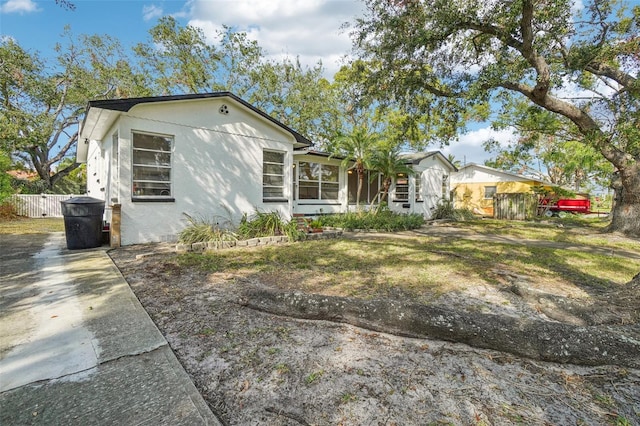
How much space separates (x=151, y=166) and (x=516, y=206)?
760 inches

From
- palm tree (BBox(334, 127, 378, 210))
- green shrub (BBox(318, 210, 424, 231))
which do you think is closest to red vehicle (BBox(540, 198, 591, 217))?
green shrub (BBox(318, 210, 424, 231))

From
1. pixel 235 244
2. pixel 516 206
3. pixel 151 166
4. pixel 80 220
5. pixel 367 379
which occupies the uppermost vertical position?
pixel 151 166

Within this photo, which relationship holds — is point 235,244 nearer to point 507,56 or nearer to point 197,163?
point 197,163

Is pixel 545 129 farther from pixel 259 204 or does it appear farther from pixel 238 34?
pixel 238 34

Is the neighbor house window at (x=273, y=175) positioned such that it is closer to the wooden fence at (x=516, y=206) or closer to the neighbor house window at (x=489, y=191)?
the wooden fence at (x=516, y=206)

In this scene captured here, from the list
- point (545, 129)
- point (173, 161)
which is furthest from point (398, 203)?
point (173, 161)

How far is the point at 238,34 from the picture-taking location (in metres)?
20.8

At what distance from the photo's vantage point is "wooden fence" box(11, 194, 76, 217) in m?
15.6

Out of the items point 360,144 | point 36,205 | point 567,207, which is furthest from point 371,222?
point 36,205

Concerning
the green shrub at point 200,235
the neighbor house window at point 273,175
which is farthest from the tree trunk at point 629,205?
the green shrub at point 200,235

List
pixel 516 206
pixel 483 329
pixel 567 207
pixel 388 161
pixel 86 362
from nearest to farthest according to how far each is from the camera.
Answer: pixel 86 362, pixel 483 329, pixel 388 161, pixel 516 206, pixel 567 207

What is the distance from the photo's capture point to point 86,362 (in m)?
2.25

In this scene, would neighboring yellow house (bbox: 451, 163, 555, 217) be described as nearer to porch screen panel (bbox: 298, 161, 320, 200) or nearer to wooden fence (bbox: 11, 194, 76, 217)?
porch screen panel (bbox: 298, 161, 320, 200)

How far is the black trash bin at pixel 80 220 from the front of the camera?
6668mm
